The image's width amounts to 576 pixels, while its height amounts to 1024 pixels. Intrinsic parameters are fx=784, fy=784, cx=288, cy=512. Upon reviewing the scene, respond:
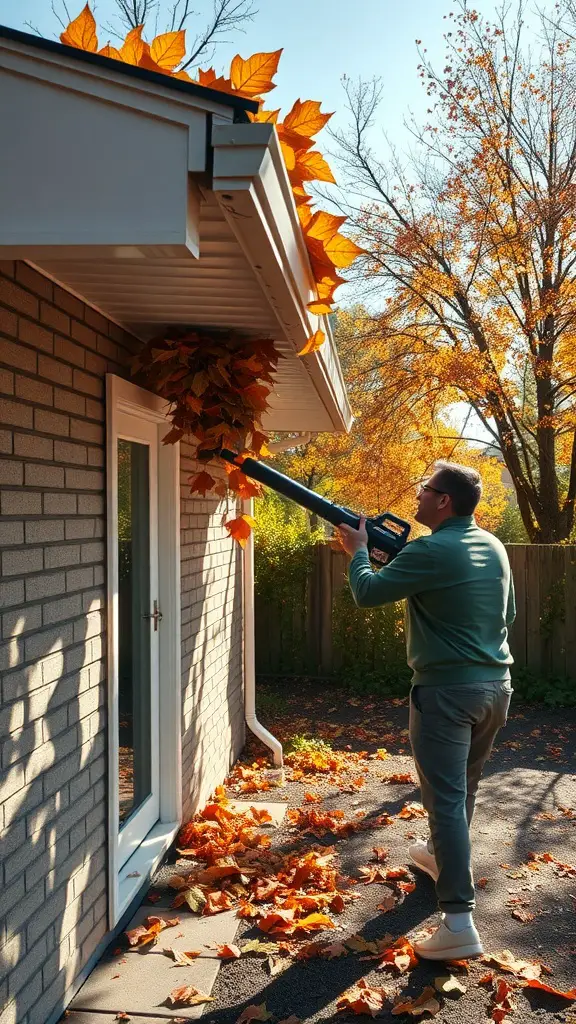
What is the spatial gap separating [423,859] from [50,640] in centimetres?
255

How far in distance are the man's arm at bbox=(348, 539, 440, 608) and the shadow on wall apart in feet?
3.79

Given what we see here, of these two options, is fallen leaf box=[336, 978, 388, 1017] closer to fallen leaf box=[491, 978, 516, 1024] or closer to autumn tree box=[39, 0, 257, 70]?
fallen leaf box=[491, 978, 516, 1024]

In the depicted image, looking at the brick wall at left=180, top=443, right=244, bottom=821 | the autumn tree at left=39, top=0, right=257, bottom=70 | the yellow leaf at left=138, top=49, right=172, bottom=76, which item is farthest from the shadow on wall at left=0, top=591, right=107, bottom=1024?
the autumn tree at left=39, top=0, right=257, bottom=70

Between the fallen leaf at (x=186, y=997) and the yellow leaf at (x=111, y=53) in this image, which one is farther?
the fallen leaf at (x=186, y=997)

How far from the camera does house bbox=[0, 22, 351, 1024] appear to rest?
1.94 metres

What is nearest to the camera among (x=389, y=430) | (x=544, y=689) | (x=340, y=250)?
(x=340, y=250)

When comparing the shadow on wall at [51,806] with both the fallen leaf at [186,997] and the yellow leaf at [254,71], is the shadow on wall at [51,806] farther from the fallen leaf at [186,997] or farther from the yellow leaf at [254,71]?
the yellow leaf at [254,71]

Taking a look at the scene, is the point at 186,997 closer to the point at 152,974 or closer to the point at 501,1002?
the point at 152,974

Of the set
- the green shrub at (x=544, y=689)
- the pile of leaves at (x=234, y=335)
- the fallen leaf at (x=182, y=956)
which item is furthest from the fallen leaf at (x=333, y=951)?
the green shrub at (x=544, y=689)

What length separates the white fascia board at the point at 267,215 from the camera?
1.90 m

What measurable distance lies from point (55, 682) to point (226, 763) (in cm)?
363

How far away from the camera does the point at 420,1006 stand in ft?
9.86

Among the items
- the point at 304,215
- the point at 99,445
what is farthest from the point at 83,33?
the point at 99,445

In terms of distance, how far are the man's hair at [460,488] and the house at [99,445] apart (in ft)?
2.99
